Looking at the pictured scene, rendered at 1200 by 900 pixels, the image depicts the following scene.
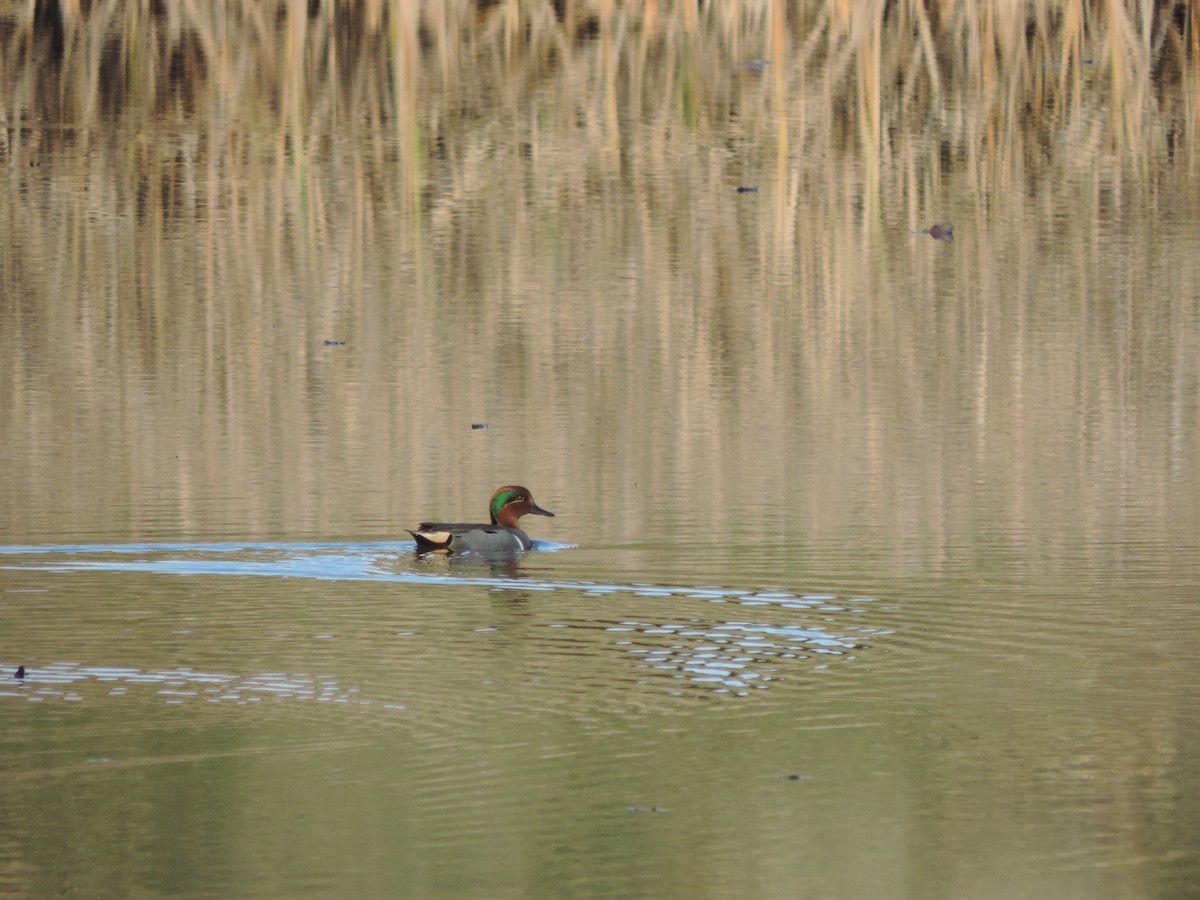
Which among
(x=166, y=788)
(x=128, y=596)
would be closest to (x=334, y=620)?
(x=128, y=596)

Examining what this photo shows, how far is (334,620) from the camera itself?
8141 mm

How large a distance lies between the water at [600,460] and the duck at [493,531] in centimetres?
7

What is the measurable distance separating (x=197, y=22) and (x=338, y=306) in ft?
30.4

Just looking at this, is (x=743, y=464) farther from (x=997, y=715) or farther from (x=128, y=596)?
(x=997, y=715)

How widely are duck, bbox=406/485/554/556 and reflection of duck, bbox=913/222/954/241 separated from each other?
6.81m

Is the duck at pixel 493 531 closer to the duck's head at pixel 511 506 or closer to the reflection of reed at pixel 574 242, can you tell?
the duck's head at pixel 511 506

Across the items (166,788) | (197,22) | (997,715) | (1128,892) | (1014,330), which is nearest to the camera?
(1128,892)

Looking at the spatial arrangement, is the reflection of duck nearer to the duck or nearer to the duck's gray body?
the duck

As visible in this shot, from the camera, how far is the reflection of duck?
53.4ft

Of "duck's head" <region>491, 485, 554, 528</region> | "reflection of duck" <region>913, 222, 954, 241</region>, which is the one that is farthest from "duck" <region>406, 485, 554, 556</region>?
"reflection of duck" <region>913, 222, 954, 241</region>

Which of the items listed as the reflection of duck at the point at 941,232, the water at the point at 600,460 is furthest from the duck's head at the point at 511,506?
the reflection of duck at the point at 941,232

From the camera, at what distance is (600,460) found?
36.2ft

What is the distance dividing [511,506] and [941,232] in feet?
23.4

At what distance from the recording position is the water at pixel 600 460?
596 cm
